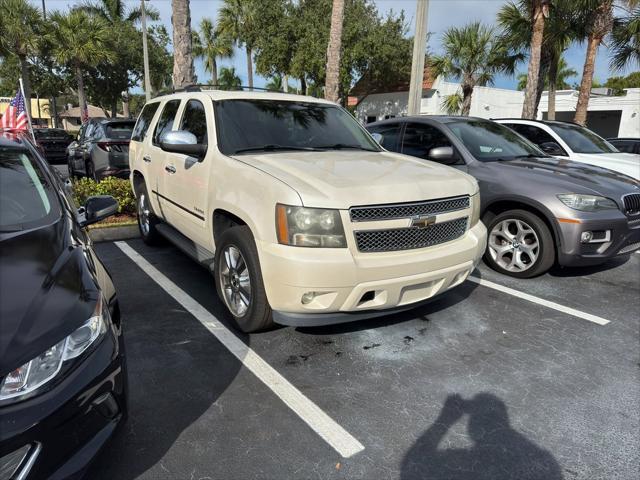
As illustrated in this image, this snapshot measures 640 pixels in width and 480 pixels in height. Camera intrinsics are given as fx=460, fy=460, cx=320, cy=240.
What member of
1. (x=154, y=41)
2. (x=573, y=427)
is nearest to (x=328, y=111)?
(x=573, y=427)

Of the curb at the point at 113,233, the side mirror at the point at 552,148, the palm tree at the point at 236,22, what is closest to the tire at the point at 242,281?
the curb at the point at 113,233

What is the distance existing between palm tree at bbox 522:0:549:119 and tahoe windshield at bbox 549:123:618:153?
742 cm

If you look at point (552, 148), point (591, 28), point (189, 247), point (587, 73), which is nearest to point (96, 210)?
point (189, 247)

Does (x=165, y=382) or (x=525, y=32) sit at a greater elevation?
(x=525, y=32)

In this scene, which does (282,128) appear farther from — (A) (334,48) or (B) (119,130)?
(A) (334,48)

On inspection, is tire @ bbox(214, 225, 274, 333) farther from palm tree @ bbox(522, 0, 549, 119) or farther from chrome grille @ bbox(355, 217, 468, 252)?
palm tree @ bbox(522, 0, 549, 119)

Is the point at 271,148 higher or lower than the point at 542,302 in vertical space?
higher

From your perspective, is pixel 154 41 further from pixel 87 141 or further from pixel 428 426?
pixel 428 426

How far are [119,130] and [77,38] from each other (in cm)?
1806

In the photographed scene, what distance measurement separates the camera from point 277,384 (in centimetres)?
296

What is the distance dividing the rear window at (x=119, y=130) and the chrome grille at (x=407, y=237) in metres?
7.58

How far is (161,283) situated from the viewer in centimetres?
465

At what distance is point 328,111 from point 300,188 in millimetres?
2028

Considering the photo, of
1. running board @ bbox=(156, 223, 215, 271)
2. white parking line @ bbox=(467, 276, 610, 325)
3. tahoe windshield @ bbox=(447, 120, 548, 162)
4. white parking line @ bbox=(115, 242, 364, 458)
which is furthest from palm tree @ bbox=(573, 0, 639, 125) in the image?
white parking line @ bbox=(115, 242, 364, 458)
